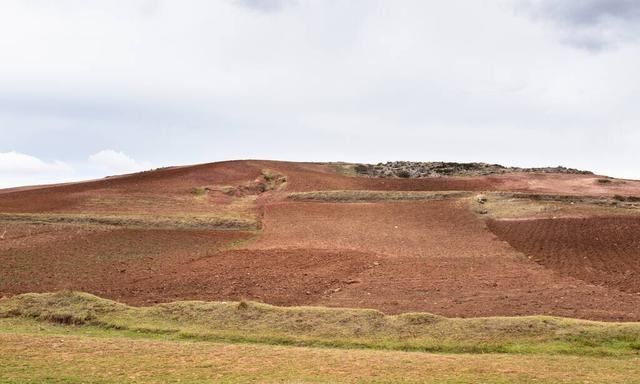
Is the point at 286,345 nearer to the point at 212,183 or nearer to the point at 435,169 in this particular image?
the point at 212,183

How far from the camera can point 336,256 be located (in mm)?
26062

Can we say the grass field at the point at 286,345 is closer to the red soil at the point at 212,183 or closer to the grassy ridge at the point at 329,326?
the grassy ridge at the point at 329,326

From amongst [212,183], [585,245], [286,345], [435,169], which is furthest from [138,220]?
[435,169]

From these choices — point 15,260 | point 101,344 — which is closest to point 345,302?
point 101,344

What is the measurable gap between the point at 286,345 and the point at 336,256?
414 inches

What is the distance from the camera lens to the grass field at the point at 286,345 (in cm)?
1187

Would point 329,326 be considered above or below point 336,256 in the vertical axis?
below

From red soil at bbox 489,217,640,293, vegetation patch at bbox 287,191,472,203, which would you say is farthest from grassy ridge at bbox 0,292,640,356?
vegetation patch at bbox 287,191,472,203

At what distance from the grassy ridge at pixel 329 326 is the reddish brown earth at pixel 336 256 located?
1.47 m

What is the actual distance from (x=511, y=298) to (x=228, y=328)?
30.5 feet

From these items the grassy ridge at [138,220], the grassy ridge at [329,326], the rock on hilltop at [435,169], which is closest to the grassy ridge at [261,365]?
the grassy ridge at [329,326]

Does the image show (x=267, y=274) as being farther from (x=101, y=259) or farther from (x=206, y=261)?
(x=101, y=259)

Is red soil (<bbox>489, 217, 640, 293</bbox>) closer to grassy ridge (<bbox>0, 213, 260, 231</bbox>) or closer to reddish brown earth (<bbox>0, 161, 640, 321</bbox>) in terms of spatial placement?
reddish brown earth (<bbox>0, 161, 640, 321</bbox>)

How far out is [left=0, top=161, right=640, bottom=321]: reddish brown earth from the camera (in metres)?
20.3
